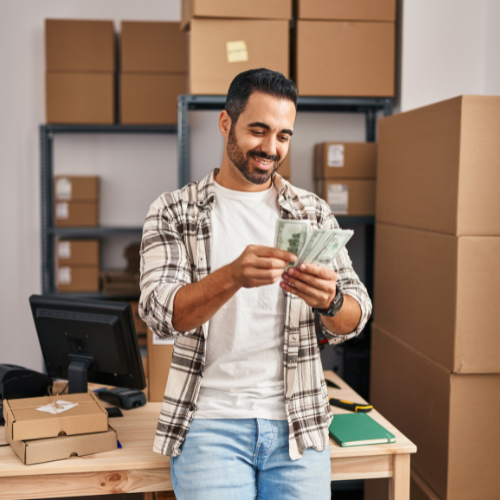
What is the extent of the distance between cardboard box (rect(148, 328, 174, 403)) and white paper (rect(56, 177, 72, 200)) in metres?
1.72

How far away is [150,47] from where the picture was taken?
3.02 m

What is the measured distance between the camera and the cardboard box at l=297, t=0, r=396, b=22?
226 centimetres

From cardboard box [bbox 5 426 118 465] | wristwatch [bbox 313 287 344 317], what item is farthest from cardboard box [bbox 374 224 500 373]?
cardboard box [bbox 5 426 118 465]

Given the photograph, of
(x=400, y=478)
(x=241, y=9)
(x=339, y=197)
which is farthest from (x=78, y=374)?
(x=241, y=9)

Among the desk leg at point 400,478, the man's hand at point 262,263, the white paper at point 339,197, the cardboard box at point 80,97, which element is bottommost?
the desk leg at point 400,478

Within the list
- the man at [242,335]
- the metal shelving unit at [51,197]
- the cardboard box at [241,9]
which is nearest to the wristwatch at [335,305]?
the man at [242,335]

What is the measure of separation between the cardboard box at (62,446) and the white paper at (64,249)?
180cm

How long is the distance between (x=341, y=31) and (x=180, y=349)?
161 centimetres

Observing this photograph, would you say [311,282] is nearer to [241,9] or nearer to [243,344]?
[243,344]

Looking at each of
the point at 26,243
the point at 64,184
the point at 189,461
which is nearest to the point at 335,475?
the point at 189,461

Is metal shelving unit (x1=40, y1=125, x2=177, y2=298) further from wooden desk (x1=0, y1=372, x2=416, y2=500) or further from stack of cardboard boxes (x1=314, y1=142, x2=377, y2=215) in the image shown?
wooden desk (x1=0, y1=372, x2=416, y2=500)

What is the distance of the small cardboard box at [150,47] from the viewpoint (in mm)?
3004

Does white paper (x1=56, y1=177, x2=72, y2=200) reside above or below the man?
above

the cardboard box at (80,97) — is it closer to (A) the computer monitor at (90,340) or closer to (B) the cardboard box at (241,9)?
(B) the cardboard box at (241,9)
